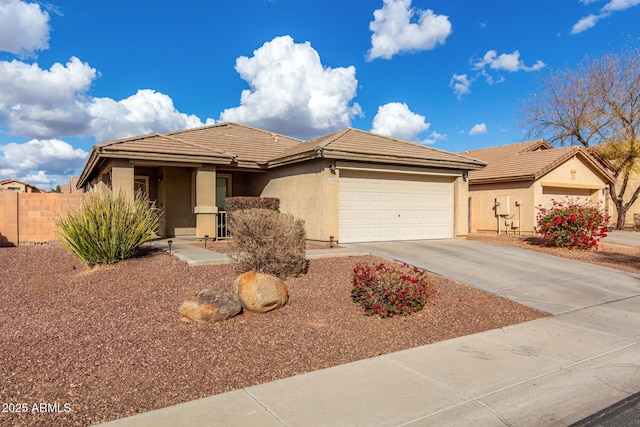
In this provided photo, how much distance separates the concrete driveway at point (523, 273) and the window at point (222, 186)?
20.2 ft

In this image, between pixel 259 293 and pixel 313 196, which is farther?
pixel 313 196

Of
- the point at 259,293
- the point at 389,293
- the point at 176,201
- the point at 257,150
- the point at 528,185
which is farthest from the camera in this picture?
the point at 528,185

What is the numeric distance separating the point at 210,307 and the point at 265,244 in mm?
2358

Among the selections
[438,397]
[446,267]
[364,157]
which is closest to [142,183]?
[364,157]

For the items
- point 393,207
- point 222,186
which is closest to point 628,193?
point 393,207

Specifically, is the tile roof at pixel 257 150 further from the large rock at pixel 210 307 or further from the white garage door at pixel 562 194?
the large rock at pixel 210 307

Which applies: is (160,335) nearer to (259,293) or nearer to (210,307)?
(210,307)

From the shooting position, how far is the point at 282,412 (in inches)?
151

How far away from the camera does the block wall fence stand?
15102 millimetres

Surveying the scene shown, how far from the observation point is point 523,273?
34.2 ft

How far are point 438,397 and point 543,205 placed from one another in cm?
1918

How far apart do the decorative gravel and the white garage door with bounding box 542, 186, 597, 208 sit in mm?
14521

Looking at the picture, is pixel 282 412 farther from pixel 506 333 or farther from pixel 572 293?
pixel 572 293

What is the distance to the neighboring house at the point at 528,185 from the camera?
798 inches
